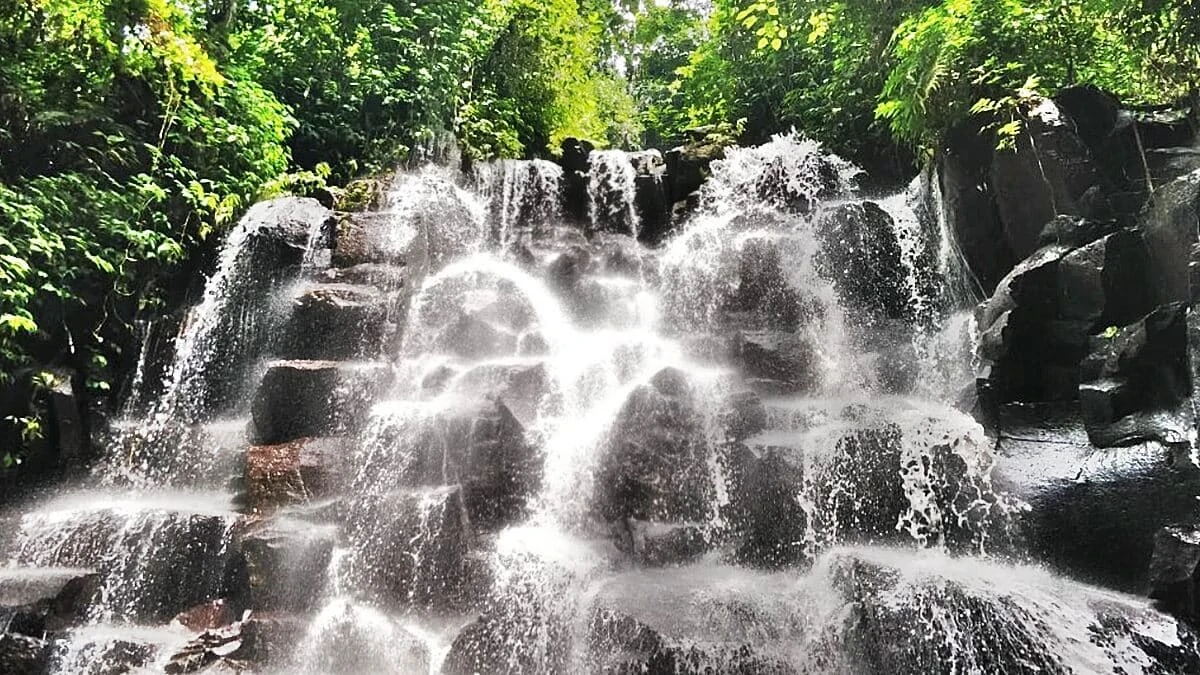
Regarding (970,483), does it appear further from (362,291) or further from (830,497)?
(362,291)

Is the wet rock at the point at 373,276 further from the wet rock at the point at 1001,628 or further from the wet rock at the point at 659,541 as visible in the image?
the wet rock at the point at 1001,628

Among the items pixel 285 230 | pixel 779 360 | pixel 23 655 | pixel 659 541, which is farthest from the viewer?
pixel 285 230

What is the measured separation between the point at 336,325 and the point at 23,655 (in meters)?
4.18

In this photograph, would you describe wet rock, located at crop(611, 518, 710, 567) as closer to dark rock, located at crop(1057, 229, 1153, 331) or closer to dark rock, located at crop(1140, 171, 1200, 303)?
dark rock, located at crop(1057, 229, 1153, 331)

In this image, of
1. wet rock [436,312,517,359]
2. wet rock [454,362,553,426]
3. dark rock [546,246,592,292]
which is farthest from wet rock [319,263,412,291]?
dark rock [546,246,592,292]

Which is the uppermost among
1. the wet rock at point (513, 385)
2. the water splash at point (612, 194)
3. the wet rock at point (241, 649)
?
the water splash at point (612, 194)

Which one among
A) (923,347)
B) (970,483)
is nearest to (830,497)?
(970,483)

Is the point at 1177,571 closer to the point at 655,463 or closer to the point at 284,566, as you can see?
the point at 655,463

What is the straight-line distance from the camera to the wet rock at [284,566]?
6.32 meters

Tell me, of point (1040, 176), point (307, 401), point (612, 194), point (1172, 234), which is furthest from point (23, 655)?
point (1040, 176)

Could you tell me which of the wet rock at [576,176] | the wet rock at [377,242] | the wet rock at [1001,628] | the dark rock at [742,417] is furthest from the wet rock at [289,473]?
the wet rock at [576,176]

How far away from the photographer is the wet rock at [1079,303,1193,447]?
6.13 meters

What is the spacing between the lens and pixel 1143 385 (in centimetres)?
635

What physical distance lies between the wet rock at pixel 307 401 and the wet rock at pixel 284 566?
1.31 metres
